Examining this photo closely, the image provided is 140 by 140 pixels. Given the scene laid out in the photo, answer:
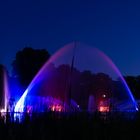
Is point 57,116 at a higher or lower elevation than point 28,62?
lower

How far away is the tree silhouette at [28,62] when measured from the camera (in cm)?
6462

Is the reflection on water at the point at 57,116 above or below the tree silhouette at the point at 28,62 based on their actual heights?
below

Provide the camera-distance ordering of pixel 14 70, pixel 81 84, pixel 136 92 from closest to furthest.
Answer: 1. pixel 14 70
2. pixel 81 84
3. pixel 136 92

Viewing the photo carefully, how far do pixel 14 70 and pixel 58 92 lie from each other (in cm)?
1285

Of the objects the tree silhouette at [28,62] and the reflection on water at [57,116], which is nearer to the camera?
the reflection on water at [57,116]

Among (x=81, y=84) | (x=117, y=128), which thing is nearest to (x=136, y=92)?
(x=81, y=84)

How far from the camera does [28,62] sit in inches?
2633

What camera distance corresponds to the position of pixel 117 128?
1220 centimetres

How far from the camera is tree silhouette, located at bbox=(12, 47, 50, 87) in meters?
64.6

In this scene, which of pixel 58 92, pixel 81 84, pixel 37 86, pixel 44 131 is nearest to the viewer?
pixel 44 131

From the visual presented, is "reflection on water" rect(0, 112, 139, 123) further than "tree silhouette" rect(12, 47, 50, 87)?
No

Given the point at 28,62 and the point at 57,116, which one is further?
the point at 28,62

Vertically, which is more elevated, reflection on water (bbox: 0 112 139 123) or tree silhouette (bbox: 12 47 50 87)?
tree silhouette (bbox: 12 47 50 87)

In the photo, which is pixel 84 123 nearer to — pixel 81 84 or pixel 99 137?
pixel 99 137
